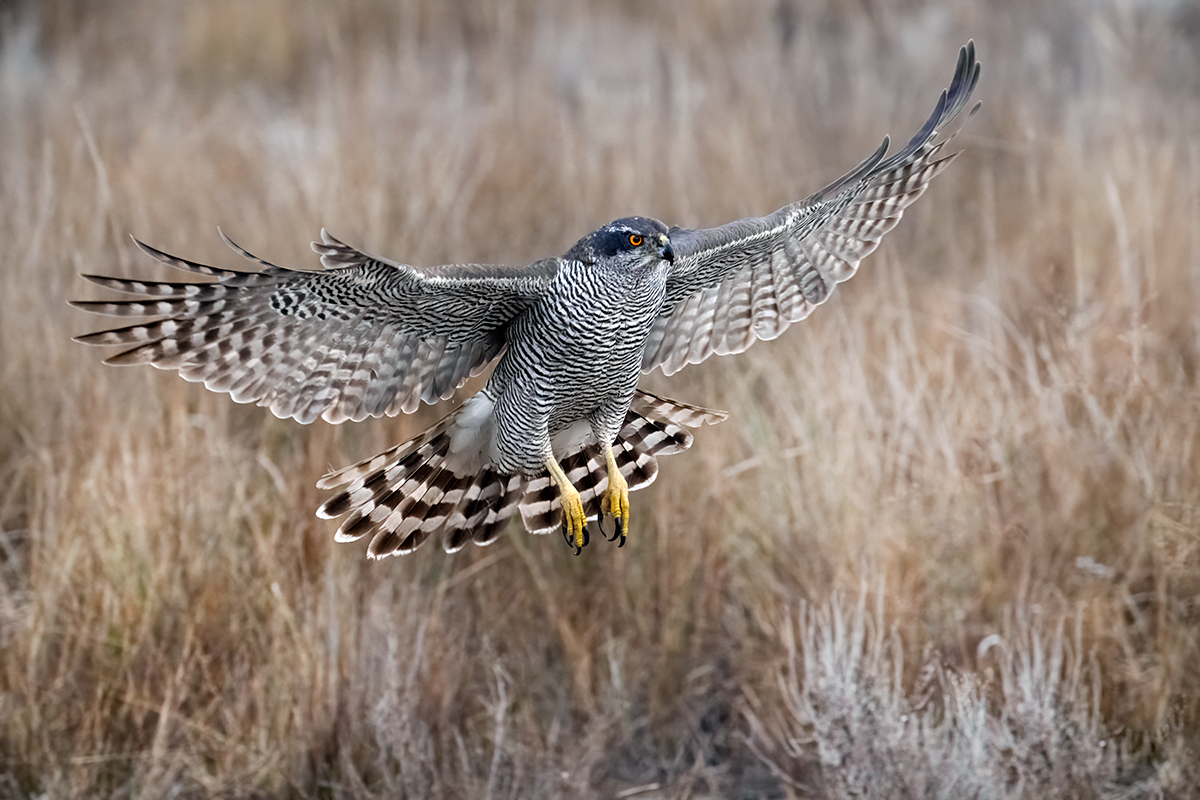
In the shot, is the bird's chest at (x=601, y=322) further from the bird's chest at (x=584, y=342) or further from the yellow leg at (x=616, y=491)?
the yellow leg at (x=616, y=491)

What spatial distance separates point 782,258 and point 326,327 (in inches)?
62.6

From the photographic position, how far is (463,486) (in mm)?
3994

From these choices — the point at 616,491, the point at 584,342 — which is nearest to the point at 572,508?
the point at 616,491

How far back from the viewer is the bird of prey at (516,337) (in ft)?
10.7

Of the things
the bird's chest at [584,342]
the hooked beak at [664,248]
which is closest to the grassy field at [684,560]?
the bird's chest at [584,342]

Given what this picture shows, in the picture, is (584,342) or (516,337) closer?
(584,342)

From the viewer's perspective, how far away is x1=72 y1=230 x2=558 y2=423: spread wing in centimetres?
315

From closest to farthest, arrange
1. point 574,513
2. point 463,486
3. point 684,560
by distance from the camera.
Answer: point 574,513 → point 463,486 → point 684,560

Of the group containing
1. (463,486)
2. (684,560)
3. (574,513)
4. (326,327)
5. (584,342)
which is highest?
(326,327)

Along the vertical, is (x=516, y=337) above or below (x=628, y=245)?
below

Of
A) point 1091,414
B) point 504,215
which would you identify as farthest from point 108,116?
point 1091,414

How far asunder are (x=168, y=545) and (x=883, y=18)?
784 cm

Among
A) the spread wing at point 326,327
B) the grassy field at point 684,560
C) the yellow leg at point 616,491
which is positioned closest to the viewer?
the spread wing at point 326,327

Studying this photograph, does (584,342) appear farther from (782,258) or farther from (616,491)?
(782,258)
